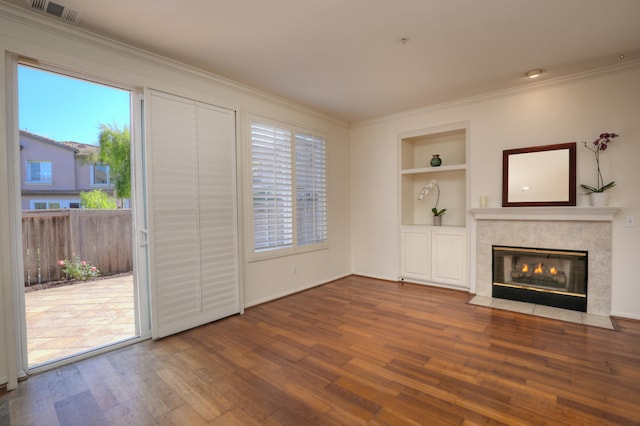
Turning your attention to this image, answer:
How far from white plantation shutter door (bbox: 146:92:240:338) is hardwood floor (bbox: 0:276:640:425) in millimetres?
310

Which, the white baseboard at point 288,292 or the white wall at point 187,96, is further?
the white baseboard at point 288,292

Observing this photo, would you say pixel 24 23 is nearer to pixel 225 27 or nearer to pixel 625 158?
pixel 225 27

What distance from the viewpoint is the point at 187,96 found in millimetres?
3186

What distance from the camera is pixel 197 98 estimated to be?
327cm

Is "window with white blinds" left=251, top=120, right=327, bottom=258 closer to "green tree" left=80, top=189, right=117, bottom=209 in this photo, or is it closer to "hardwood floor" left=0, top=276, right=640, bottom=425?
"hardwood floor" left=0, top=276, right=640, bottom=425

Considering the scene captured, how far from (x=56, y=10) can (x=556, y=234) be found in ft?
17.5

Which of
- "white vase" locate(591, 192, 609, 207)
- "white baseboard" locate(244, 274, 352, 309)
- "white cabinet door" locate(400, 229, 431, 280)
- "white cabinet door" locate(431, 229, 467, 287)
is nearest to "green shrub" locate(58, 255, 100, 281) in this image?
"white baseboard" locate(244, 274, 352, 309)

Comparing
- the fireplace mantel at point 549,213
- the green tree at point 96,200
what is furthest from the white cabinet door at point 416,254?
the green tree at point 96,200

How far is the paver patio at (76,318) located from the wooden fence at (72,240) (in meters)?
0.30

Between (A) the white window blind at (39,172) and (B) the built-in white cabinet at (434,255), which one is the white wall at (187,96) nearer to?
(A) the white window blind at (39,172)

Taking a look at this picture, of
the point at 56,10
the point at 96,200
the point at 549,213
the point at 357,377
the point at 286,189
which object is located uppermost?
the point at 56,10

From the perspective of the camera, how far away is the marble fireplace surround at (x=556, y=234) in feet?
11.2

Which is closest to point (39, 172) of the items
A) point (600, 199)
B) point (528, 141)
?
point (528, 141)

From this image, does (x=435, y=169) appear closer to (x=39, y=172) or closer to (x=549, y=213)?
(x=549, y=213)
